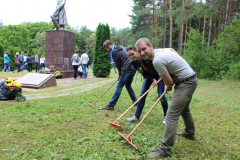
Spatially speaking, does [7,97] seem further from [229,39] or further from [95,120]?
[229,39]

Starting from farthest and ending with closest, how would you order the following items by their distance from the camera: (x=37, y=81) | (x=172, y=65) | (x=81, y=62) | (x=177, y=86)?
(x=81, y=62), (x=37, y=81), (x=177, y=86), (x=172, y=65)

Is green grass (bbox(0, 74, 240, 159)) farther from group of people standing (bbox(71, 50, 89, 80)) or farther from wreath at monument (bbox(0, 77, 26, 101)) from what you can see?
group of people standing (bbox(71, 50, 89, 80))

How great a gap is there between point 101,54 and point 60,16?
12.9ft

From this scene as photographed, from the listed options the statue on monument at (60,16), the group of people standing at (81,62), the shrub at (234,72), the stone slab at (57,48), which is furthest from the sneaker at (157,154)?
the statue on monument at (60,16)

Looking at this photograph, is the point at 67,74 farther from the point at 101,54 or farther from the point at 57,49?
the point at 101,54

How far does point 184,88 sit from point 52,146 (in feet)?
6.87

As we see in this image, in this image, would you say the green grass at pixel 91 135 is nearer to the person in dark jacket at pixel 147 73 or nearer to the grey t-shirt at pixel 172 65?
the person in dark jacket at pixel 147 73

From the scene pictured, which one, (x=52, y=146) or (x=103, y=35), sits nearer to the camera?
(x=52, y=146)

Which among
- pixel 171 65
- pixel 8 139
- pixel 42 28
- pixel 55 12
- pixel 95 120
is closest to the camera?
pixel 171 65

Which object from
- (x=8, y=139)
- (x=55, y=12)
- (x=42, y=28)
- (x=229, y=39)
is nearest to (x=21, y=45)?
(x=42, y=28)

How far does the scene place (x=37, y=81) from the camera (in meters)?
8.43

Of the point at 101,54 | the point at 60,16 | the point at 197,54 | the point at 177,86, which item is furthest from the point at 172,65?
the point at 197,54

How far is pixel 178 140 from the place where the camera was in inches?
127

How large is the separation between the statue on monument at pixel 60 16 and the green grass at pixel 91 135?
9803 millimetres
